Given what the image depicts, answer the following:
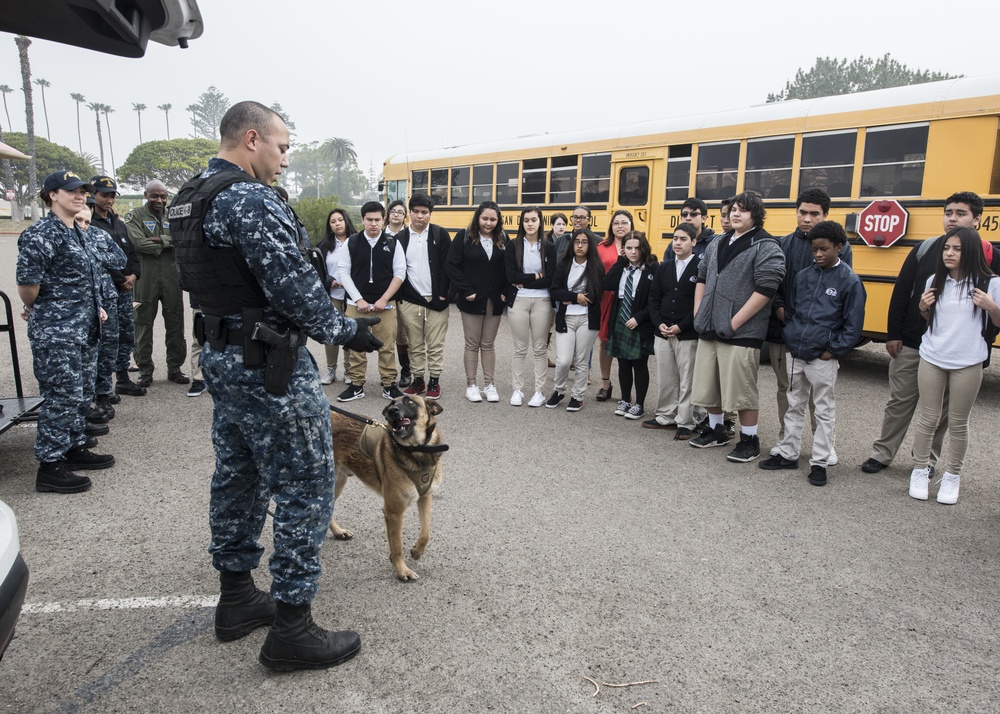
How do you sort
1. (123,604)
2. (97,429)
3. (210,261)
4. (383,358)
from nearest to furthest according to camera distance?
(210,261) < (123,604) < (97,429) < (383,358)

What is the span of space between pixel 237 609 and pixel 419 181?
13.8 metres

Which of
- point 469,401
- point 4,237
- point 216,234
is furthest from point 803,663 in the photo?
point 4,237

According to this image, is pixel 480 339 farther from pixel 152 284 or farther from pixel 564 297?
pixel 152 284

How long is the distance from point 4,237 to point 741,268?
44.5 meters

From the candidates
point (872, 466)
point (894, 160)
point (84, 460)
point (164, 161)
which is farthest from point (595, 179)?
point (164, 161)

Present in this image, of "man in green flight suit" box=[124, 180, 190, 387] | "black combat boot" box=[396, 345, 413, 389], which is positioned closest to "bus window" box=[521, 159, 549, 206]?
"black combat boot" box=[396, 345, 413, 389]

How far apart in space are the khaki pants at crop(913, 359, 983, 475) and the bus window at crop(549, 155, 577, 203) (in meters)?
8.14

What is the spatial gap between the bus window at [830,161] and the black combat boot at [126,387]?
8510 millimetres

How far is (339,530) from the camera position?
3881mm

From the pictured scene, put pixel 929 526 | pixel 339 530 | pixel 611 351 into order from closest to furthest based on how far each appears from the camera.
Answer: pixel 339 530
pixel 929 526
pixel 611 351

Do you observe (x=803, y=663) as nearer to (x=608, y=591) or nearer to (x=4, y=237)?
(x=608, y=591)

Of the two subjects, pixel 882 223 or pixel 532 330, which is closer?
pixel 532 330

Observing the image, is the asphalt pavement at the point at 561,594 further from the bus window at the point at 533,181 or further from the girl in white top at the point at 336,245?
the bus window at the point at 533,181

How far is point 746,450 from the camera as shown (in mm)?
5387
